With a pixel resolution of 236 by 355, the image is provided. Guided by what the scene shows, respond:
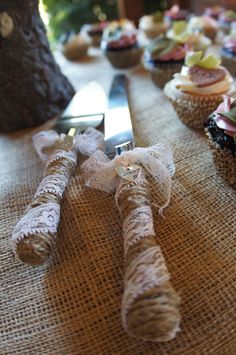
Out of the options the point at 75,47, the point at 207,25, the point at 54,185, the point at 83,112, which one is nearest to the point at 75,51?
the point at 75,47

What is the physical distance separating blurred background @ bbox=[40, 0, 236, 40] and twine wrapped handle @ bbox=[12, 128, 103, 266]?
1223 mm

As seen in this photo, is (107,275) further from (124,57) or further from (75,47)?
(75,47)

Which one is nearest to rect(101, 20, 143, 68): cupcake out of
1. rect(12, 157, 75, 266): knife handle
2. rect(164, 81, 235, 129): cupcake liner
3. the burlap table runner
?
rect(164, 81, 235, 129): cupcake liner

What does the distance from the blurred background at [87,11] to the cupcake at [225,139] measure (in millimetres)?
1266

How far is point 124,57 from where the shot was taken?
0.93 metres

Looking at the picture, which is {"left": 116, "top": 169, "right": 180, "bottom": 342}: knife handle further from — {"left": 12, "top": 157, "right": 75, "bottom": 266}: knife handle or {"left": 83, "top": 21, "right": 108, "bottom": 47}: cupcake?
{"left": 83, "top": 21, "right": 108, "bottom": 47}: cupcake

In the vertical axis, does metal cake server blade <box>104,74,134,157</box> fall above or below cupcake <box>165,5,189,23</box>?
below

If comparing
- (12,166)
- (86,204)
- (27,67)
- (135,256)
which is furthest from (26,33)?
(135,256)

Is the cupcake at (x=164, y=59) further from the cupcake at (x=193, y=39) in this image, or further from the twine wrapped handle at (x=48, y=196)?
the twine wrapped handle at (x=48, y=196)

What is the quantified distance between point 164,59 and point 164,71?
3 cm

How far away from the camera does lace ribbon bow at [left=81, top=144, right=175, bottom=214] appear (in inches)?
16.8

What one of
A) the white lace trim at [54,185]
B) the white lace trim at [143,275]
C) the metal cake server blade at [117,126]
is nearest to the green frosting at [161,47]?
the metal cake server blade at [117,126]

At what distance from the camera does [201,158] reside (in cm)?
53

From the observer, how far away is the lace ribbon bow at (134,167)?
426 mm
